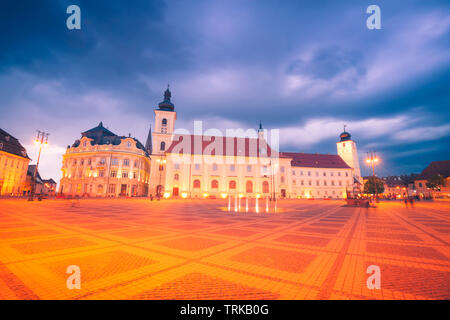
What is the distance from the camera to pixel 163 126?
169 ft

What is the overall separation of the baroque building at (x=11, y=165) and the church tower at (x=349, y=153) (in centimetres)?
9837

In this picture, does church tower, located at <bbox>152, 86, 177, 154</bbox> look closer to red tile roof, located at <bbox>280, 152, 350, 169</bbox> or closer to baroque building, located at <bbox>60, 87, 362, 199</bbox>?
baroque building, located at <bbox>60, 87, 362, 199</bbox>

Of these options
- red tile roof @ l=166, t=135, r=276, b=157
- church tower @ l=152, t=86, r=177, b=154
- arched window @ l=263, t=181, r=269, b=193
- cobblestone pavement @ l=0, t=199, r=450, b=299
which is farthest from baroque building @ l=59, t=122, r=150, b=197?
cobblestone pavement @ l=0, t=199, r=450, b=299

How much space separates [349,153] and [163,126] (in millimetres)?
63896

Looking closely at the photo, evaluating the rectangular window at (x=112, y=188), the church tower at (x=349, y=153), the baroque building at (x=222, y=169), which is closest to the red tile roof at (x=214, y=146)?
the baroque building at (x=222, y=169)

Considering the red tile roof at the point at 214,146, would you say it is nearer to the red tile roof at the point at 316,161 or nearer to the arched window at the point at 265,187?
the arched window at the point at 265,187

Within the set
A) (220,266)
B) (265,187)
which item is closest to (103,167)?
(265,187)

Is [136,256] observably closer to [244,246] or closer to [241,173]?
[244,246]

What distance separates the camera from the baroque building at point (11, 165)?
1730 inches

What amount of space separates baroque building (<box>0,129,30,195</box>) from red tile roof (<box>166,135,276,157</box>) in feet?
121

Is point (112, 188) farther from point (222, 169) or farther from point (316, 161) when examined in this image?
point (316, 161)

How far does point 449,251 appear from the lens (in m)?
5.76

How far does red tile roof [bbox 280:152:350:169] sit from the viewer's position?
6218 cm
